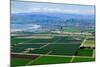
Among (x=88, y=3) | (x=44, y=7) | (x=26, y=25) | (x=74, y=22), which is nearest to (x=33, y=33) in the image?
(x=26, y=25)

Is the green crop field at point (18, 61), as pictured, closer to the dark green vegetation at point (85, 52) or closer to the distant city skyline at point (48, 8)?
the distant city skyline at point (48, 8)

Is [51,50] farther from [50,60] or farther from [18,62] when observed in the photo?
[18,62]

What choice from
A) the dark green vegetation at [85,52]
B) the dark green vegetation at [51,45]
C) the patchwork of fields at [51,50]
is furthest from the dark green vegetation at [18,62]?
the dark green vegetation at [85,52]

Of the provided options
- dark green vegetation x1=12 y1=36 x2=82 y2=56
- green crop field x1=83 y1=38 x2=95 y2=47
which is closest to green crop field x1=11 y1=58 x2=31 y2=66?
dark green vegetation x1=12 y1=36 x2=82 y2=56

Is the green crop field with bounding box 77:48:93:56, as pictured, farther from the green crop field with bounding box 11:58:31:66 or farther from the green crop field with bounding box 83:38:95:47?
the green crop field with bounding box 11:58:31:66

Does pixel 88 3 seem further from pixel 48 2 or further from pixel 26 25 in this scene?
pixel 26 25
